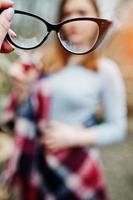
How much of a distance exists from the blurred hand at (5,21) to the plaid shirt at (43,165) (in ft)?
2.76

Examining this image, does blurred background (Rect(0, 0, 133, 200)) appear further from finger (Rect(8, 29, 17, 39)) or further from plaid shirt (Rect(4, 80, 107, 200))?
finger (Rect(8, 29, 17, 39))

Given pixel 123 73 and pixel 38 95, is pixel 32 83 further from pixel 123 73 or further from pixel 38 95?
pixel 123 73

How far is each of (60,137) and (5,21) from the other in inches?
36.3

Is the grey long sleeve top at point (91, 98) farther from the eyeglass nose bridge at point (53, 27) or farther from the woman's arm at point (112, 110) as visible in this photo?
the eyeglass nose bridge at point (53, 27)

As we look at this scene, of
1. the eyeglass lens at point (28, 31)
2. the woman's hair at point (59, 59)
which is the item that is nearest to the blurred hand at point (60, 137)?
the woman's hair at point (59, 59)

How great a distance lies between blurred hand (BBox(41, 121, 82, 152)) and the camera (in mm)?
1446

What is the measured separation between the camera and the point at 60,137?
146cm

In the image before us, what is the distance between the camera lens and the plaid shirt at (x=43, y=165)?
1.43m

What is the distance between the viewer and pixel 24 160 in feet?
4.87

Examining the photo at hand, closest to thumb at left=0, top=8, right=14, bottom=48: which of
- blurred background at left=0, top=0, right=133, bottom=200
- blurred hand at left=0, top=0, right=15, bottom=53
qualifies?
blurred hand at left=0, top=0, right=15, bottom=53

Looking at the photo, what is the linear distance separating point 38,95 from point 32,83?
30mm

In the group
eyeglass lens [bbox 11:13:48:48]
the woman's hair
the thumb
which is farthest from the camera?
the woman's hair

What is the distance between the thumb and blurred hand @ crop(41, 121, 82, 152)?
897 mm

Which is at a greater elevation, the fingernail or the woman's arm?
the fingernail
